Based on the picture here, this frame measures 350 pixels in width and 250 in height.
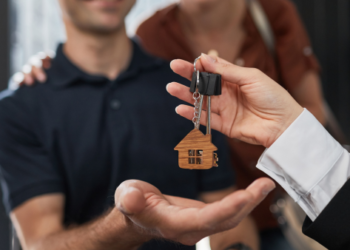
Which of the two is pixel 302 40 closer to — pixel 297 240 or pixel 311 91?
pixel 311 91

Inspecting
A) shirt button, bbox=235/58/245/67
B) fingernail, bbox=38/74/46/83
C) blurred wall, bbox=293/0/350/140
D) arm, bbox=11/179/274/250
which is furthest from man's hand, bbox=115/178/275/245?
blurred wall, bbox=293/0/350/140

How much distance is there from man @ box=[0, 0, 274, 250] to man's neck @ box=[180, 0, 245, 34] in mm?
99

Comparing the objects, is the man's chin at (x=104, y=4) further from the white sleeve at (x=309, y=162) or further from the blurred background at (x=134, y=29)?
the white sleeve at (x=309, y=162)

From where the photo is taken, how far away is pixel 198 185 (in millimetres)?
581

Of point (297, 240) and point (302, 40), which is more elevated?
point (302, 40)

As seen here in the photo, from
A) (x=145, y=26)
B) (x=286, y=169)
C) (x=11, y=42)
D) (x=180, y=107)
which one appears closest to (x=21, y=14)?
(x=11, y=42)

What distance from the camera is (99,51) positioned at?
22.6 inches

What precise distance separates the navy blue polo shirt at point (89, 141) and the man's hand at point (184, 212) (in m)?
0.17

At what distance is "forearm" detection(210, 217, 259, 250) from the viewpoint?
1.27 feet

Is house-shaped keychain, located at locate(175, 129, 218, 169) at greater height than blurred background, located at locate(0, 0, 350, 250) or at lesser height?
lesser

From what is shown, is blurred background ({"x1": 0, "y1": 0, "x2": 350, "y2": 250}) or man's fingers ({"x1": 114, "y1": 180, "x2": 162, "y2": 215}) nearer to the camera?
man's fingers ({"x1": 114, "y1": 180, "x2": 162, "y2": 215})

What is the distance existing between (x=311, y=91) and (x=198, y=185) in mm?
273

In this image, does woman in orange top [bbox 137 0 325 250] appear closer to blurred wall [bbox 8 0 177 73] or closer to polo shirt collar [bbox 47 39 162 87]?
polo shirt collar [bbox 47 39 162 87]

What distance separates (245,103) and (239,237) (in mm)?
172
